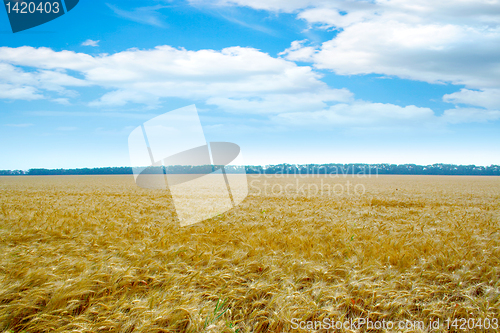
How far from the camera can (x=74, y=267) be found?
4.25m

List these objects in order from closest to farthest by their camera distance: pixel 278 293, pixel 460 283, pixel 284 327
Answer: pixel 284 327, pixel 278 293, pixel 460 283

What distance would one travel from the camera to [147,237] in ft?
21.5

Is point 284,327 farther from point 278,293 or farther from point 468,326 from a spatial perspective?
point 468,326

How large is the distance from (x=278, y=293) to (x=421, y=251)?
3910mm

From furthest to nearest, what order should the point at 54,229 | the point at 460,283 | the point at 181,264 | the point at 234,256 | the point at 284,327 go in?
1. the point at 54,229
2. the point at 234,256
3. the point at 181,264
4. the point at 460,283
5. the point at 284,327

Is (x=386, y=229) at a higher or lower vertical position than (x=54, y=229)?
lower

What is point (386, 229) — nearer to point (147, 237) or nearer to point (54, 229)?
point (147, 237)

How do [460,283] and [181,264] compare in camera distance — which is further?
[181,264]

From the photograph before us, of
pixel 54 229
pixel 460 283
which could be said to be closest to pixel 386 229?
pixel 460 283

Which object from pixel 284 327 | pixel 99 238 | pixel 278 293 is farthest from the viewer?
pixel 99 238

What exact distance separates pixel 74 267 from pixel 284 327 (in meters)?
3.44

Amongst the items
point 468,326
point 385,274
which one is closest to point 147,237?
point 385,274

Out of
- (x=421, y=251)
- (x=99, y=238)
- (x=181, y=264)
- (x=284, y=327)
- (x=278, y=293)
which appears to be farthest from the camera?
(x=99, y=238)

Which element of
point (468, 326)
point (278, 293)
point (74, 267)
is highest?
point (74, 267)
